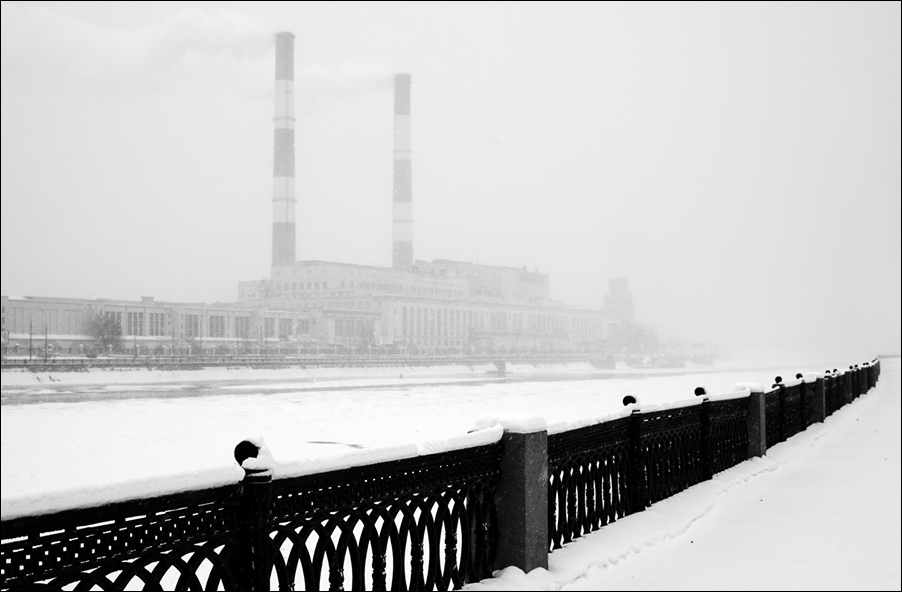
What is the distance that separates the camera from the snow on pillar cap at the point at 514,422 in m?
6.52

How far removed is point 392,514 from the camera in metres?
5.40

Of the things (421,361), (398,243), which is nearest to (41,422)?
(421,361)

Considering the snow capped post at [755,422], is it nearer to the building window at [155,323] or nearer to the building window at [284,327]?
the building window at [155,323]

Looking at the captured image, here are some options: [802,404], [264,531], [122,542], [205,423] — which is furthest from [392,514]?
[205,423]

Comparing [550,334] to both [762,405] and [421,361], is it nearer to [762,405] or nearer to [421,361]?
Answer: [421,361]

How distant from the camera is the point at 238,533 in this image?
13.9 ft

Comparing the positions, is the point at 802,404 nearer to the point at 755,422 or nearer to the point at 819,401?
the point at 819,401

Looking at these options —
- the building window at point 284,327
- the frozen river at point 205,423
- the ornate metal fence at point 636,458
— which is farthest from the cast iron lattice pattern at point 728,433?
the building window at point 284,327

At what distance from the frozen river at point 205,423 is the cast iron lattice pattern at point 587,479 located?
2.31m

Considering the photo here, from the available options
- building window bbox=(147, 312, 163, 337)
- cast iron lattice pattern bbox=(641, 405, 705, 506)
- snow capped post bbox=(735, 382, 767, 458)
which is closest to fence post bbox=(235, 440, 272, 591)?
cast iron lattice pattern bbox=(641, 405, 705, 506)

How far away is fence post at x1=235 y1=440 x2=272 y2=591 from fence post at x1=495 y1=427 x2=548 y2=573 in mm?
2551

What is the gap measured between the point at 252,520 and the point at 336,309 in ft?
358

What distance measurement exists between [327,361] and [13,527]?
80975 mm

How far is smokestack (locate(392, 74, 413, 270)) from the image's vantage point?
124m
